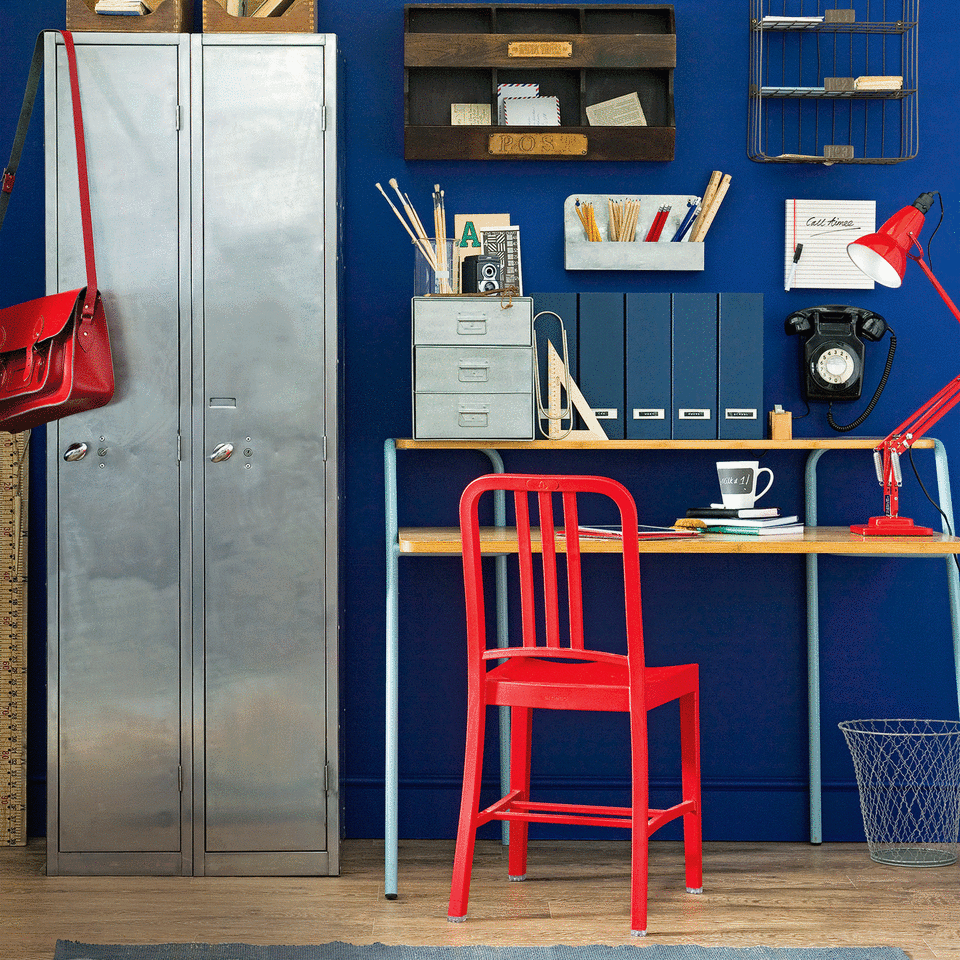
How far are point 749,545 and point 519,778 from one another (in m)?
0.76

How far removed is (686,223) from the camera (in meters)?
2.77

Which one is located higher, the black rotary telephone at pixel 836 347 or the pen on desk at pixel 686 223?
the pen on desk at pixel 686 223

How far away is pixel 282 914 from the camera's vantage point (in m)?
2.19

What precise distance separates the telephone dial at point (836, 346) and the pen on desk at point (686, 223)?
1.22 feet

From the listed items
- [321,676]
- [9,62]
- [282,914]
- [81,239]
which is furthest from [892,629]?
[9,62]

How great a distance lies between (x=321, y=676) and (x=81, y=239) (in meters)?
1.20

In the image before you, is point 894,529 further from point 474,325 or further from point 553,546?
point 474,325

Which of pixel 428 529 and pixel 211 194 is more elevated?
pixel 211 194

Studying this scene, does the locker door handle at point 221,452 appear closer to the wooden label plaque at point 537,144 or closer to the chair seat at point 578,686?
the chair seat at point 578,686

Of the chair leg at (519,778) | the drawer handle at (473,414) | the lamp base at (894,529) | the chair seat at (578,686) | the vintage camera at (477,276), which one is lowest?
the chair leg at (519,778)

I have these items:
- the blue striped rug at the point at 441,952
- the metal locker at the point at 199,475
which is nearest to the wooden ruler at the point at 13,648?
the metal locker at the point at 199,475

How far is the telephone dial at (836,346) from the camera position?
2.76m

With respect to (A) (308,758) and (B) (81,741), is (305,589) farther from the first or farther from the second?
(B) (81,741)

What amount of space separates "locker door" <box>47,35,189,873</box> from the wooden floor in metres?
0.19
